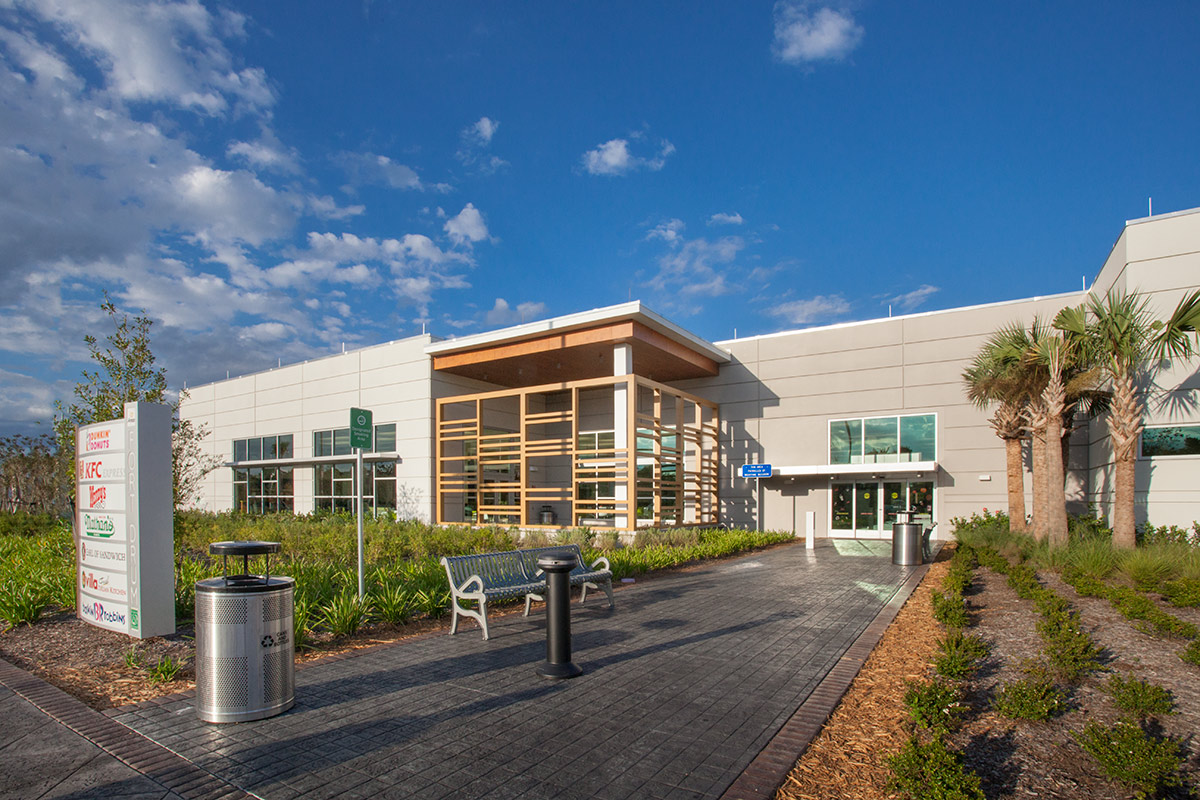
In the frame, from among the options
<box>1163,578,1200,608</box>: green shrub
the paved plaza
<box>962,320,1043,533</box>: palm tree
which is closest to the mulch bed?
the paved plaza

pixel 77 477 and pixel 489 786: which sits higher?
pixel 77 477

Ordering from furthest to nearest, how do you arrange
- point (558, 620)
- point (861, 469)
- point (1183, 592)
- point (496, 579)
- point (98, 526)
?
point (861, 469) → point (1183, 592) → point (496, 579) → point (98, 526) → point (558, 620)

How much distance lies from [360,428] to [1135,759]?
7.62m

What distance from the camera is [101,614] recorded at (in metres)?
7.24

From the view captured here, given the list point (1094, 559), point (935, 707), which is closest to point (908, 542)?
point (1094, 559)

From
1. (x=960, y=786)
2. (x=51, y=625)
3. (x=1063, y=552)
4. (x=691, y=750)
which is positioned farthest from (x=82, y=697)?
(x=1063, y=552)

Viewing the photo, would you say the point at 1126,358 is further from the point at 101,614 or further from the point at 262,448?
the point at 262,448

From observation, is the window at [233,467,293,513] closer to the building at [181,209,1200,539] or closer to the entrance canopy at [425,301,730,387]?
the building at [181,209,1200,539]

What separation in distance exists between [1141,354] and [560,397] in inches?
753

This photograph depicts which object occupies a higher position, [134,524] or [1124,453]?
[1124,453]

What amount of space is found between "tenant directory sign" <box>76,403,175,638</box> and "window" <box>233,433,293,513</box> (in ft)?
67.9

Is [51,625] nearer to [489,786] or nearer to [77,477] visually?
[77,477]

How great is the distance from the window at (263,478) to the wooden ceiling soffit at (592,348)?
9.74 meters

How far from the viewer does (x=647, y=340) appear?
18.5 m
